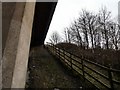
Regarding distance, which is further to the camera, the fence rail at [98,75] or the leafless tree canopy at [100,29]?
the leafless tree canopy at [100,29]

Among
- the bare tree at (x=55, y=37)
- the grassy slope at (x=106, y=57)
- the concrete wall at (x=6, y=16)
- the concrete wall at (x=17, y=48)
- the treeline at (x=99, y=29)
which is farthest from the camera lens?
the bare tree at (x=55, y=37)

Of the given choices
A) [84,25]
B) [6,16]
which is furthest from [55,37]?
[6,16]

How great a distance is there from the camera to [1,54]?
12.3 feet

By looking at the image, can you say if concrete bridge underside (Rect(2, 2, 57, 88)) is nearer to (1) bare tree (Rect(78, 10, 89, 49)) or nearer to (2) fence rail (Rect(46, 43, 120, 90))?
(2) fence rail (Rect(46, 43, 120, 90))

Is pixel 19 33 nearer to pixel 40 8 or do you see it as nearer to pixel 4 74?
pixel 4 74

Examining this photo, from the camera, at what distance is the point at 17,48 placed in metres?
3.99

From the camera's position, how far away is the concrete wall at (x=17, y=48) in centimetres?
357

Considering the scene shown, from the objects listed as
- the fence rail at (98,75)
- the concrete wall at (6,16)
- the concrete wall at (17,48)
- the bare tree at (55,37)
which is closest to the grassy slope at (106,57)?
the fence rail at (98,75)

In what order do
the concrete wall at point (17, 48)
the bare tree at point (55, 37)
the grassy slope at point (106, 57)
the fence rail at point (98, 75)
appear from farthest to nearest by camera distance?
the bare tree at point (55, 37) → the grassy slope at point (106, 57) → the fence rail at point (98, 75) → the concrete wall at point (17, 48)

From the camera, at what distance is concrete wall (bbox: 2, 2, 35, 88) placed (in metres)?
3.57

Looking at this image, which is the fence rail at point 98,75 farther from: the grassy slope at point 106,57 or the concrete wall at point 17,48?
the concrete wall at point 17,48

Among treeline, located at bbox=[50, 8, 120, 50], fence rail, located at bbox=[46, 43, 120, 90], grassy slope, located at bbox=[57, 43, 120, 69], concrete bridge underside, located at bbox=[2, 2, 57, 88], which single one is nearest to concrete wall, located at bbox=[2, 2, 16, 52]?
concrete bridge underside, located at bbox=[2, 2, 57, 88]

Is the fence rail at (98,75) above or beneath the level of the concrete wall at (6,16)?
beneath

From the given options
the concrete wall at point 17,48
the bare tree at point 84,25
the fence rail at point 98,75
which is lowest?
the fence rail at point 98,75
